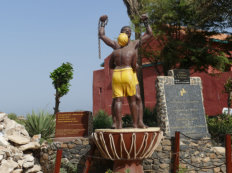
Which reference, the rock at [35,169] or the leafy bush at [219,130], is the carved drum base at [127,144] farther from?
the leafy bush at [219,130]

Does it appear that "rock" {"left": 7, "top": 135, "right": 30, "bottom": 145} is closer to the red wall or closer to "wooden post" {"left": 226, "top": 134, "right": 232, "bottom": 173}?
"wooden post" {"left": 226, "top": 134, "right": 232, "bottom": 173}

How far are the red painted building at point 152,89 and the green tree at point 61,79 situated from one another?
15.3 ft

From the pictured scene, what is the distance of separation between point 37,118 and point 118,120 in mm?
3837

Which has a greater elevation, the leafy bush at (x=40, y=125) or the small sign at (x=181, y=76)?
the small sign at (x=181, y=76)

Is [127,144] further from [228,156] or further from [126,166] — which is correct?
[228,156]

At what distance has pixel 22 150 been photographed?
7188 mm

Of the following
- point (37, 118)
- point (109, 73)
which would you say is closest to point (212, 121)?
point (37, 118)

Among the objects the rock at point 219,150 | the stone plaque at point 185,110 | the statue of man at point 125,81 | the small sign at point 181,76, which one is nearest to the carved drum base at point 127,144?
the statue of man at point 125,81

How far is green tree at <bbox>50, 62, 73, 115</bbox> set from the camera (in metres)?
10.9

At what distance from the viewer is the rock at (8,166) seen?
6.22 meters

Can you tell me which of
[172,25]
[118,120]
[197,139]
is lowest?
[197,139]

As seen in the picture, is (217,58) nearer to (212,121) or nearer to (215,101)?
(215,101)

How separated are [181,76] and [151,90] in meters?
8.11

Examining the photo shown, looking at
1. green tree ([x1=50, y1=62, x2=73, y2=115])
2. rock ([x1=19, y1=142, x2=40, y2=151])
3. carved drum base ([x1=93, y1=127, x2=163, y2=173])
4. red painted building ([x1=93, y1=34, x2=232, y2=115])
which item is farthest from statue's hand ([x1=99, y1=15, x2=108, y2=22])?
red painted building ([x1=93, y1=34, x2=232, y2=115])
